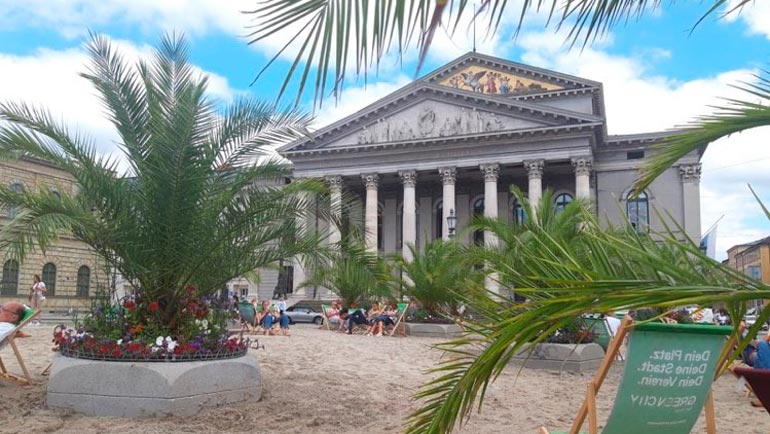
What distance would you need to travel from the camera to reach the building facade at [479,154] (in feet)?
121

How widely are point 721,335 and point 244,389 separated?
453 cm

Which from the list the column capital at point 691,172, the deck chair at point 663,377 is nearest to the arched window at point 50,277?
the column capital at point 691,172

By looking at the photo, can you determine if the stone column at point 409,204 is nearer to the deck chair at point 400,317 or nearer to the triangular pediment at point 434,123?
the triangular pediment at point 434,123

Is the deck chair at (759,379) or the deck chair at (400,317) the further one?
the deck chair at (400,317)

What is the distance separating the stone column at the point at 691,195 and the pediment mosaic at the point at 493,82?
9.47 metres

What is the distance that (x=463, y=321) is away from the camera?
246 cm

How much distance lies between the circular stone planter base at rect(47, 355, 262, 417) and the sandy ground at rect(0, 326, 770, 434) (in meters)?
0.13

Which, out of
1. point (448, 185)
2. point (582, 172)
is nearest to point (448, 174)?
point (448, 185)

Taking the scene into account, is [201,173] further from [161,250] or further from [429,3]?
[429,3]

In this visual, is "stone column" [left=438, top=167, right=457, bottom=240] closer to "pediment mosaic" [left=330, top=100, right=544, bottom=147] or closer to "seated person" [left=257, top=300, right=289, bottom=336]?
"pediment mosaic" [left=330, top=100, right=544, bottom=147]

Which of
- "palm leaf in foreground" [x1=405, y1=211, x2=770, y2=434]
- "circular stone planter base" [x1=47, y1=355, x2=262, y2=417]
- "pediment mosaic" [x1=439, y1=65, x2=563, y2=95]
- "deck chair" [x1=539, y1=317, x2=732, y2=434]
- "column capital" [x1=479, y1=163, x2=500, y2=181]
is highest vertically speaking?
"pediment mosaic" [x1=439, y1=65, x2=563, y2=95]

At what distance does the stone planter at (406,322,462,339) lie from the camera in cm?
1953

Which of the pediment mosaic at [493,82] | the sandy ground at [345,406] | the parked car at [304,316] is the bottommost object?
the parked car at [304,316]

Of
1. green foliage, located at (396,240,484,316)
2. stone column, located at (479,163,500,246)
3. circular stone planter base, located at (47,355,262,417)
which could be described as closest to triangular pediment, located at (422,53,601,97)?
stone column, located at (479,163,500,246)
